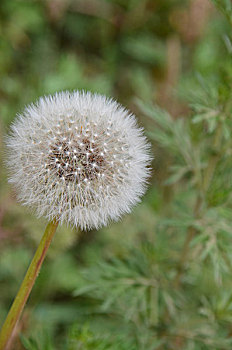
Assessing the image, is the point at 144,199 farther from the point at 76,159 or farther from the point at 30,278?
the point at 30,278

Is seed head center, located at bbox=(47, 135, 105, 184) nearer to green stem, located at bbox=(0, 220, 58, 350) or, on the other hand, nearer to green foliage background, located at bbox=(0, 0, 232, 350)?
green stem, located at bbox=(0, 220, 58, 350)

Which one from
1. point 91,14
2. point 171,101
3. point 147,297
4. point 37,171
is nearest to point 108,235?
point 147,297

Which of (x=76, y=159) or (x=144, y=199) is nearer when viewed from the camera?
(x=76, y=159)

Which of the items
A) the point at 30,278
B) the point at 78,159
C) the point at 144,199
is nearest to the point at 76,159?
the point at 78,159

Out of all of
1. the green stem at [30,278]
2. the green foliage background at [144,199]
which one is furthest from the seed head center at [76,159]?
the green foliage background at [144,199]

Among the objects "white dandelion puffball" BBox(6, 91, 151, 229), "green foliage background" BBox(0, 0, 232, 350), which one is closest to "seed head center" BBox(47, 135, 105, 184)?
"white dandelion puffball" BBox(6, 91, 151, 229)

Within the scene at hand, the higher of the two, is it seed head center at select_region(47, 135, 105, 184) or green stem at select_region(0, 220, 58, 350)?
seed head center at select_region(47, 135, 105, 184)

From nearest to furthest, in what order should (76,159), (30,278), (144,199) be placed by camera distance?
(30,278)
(76,159)
(144,199)
